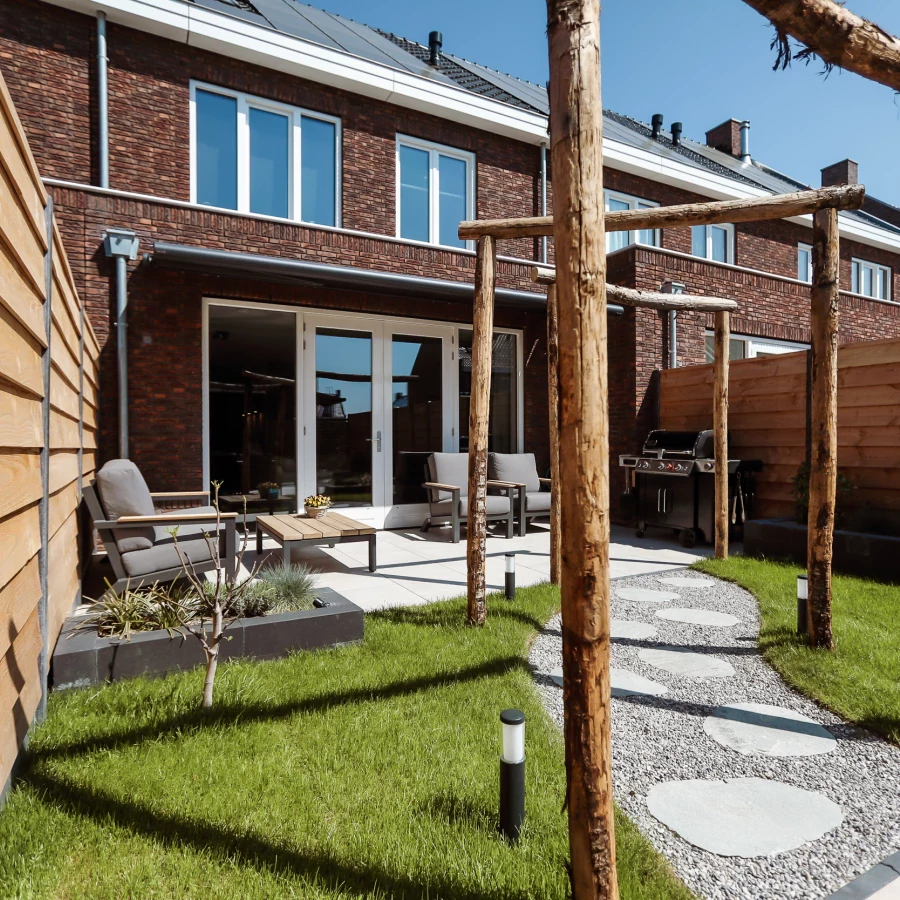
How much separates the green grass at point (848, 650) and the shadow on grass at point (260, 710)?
4.96 feet

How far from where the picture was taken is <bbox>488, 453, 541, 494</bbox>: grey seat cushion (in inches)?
322

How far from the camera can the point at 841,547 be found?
18.0 ft

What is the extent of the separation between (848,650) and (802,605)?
33cm

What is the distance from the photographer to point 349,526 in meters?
5.57

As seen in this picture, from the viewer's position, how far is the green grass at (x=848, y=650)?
2.88m

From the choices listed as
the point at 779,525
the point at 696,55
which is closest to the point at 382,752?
the point at 696,55

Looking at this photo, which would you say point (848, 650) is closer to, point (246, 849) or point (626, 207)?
point (246, 849)

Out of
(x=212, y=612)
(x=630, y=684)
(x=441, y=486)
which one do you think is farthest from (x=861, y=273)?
(x=212, y=612)

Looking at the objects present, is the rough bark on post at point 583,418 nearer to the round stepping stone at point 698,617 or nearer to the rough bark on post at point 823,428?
the rough bark on post at point 823,428

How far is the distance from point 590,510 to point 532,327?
8266 mm

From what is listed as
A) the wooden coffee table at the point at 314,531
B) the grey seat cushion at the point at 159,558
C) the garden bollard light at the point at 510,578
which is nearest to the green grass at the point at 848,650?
the garden bollard light at the point at 510,578

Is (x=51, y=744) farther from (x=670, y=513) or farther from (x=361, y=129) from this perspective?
(x=361, y=129)

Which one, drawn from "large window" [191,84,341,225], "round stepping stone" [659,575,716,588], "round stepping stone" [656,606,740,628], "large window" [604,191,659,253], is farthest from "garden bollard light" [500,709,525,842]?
"large window" [604,191,659,253]

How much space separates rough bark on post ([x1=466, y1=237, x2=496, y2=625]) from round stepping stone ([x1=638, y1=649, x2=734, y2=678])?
1.06m
